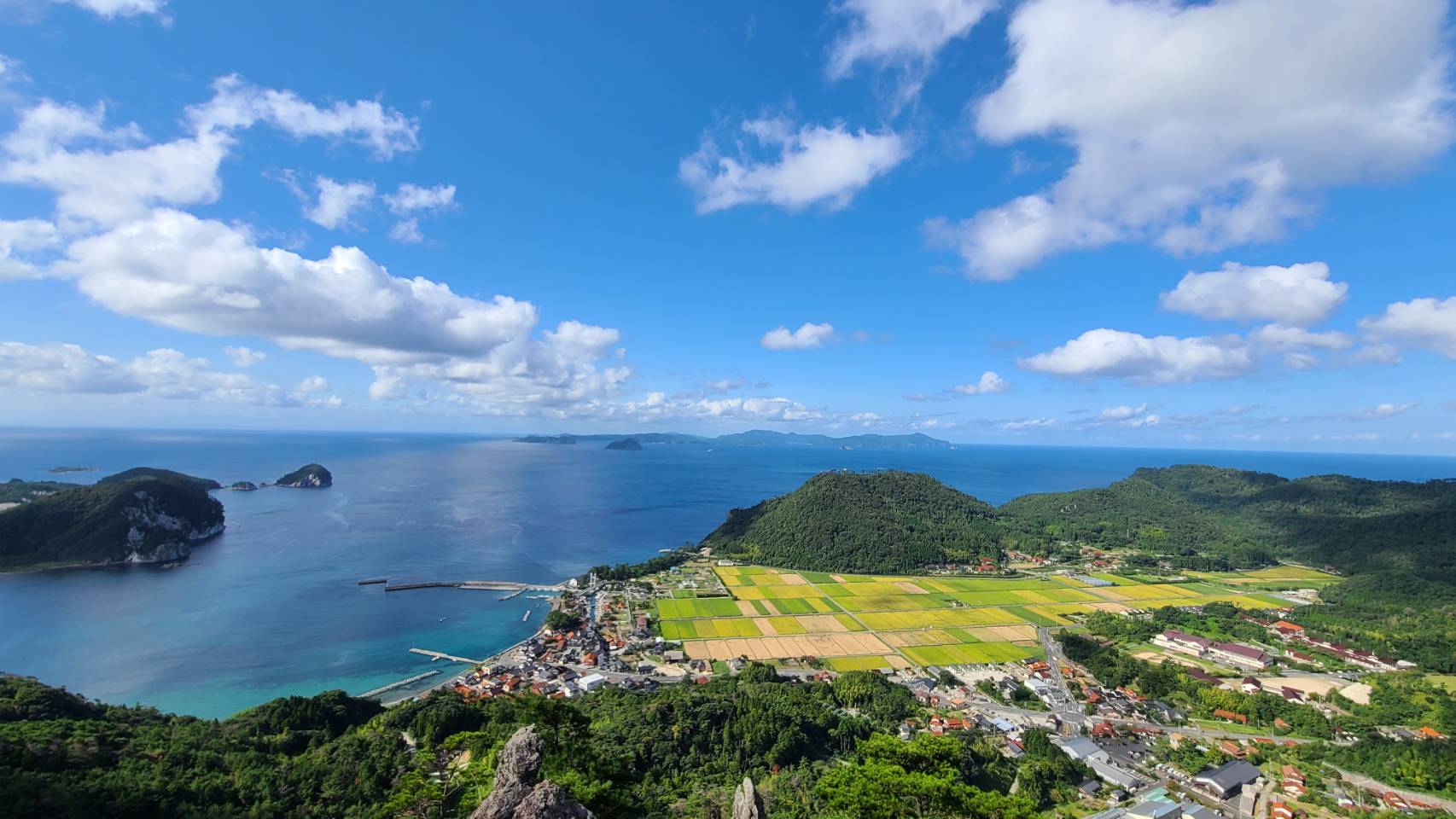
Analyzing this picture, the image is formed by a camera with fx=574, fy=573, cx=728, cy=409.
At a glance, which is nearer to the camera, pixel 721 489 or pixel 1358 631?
pixel 1358 631

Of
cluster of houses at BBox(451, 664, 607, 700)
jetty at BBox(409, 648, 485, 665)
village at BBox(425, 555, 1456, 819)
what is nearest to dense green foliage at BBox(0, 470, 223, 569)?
jetty at BBox(409, 648, 485, 665)

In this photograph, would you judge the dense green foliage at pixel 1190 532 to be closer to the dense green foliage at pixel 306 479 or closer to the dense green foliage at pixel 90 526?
the dense green foliage at pixel 90 526

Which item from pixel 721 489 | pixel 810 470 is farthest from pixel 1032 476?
pixel 721 489

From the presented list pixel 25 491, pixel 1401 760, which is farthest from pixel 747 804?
pixel 25 491

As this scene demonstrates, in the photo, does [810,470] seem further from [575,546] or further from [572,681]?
[572,681]

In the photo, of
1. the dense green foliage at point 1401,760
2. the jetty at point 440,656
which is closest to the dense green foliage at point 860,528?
the jetty at point 440,656

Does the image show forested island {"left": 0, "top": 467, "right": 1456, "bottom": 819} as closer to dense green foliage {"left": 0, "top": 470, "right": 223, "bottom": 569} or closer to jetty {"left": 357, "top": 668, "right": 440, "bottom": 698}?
jetty {"left": 357, "top": 668, "right": 440, "bottom": 698}
